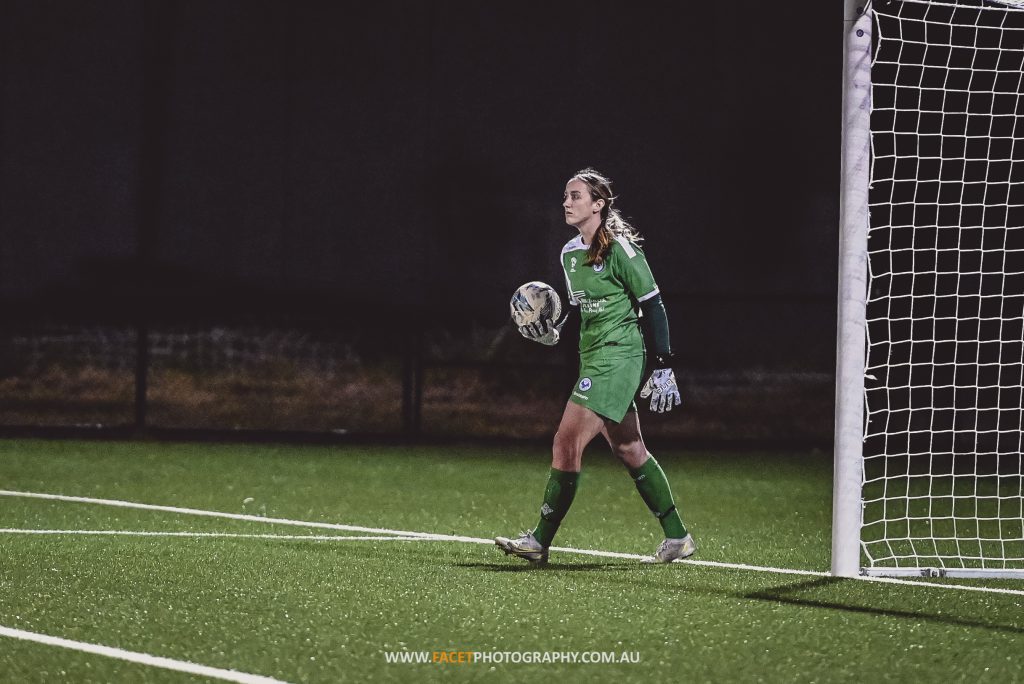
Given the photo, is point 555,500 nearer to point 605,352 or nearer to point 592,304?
point 605,352

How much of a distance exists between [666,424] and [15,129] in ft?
27.7

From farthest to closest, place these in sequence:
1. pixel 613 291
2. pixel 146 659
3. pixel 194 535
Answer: pixel 194 535 → pixel 613 291 → pixel 146 659

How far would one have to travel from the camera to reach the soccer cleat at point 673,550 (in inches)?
294

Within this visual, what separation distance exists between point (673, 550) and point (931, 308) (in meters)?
9.74

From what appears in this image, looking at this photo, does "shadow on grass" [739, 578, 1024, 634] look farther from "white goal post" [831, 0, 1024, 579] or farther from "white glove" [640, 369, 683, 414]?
"white glove" [640, 369, 683, 414]

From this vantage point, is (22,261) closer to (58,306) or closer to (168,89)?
(58,306)

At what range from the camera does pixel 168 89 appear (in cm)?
1633

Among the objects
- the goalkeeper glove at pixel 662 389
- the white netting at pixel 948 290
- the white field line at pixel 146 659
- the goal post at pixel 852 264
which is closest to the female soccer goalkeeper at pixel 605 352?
the goalkeeper glove at pixel 662 389

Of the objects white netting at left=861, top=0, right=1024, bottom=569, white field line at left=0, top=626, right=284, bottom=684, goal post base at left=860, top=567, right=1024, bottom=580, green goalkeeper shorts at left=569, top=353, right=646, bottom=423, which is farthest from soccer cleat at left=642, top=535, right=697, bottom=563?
white netting at left=861, top=0, right=1024, bottom=569

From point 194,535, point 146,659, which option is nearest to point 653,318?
point 194,535

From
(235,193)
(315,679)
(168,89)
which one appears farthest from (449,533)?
(235,193)

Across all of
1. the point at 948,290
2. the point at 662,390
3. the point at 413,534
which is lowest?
the point at 413,534

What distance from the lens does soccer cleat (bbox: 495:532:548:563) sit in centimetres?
740

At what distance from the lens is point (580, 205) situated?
24.0 feet
